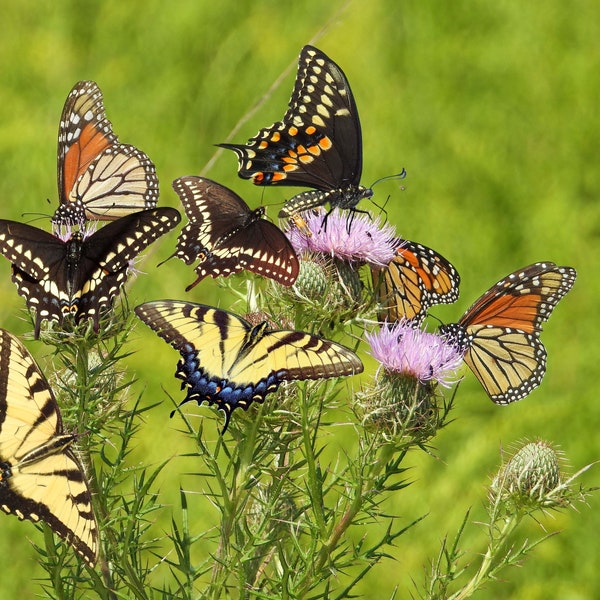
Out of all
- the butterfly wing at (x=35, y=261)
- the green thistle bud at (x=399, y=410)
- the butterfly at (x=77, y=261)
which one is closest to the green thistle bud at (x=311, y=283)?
the green thistle bud at (x=399, y=410)

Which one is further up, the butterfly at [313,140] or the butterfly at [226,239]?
the butterfly at [313,140]

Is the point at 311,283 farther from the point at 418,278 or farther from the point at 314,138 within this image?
the point at 314,138

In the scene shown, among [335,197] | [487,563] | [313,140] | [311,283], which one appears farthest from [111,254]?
[487,563]

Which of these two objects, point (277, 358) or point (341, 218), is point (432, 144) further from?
point (277, 358)

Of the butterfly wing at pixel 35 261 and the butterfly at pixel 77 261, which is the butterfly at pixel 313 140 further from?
the butterfly wing at pixel 35 261

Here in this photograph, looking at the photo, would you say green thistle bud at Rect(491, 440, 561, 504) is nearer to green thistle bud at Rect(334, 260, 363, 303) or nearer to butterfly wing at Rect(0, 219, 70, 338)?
green thistle bud at Rect(334, 260, 363, 303)

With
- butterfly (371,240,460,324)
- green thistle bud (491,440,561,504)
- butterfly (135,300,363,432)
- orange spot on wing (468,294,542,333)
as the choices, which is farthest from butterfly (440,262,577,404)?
butterfly (135,300,363,432)

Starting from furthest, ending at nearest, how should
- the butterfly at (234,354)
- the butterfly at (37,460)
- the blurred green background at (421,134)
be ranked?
the blurred green background at (421,134)
the butterfly at (234,354)
the butterfly at (37,460)
